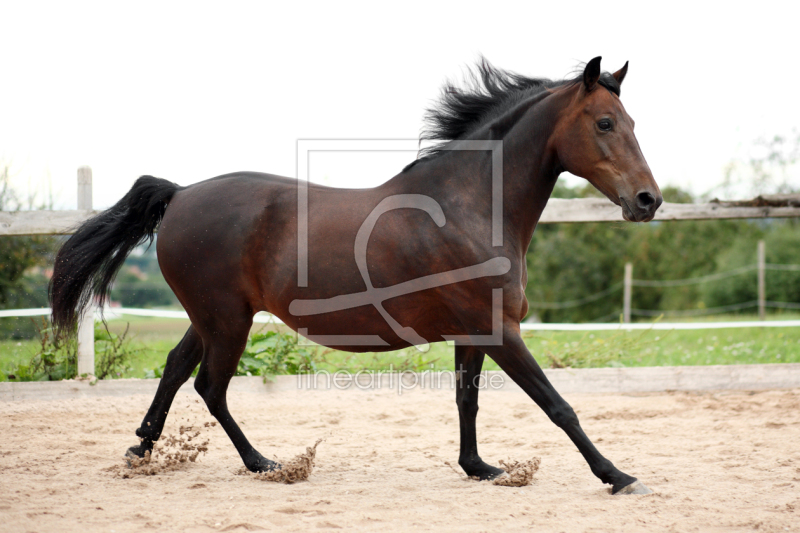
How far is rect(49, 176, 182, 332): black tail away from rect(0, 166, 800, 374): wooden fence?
1309 mm

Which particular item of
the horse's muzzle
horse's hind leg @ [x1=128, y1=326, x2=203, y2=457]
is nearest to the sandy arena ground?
horse's hind leg @ [x1=128, y1=326, x2=203, y2=457]

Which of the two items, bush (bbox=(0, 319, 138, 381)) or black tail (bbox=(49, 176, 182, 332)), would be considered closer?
black tail (bbox=(49, 176, 182, 332))

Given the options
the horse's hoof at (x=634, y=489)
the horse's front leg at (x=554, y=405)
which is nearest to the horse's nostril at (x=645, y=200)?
the horse's front leg at (x=554, y=405)

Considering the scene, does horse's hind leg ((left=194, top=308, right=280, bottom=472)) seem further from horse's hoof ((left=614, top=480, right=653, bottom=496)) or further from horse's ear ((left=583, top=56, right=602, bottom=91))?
horse's ear ((left=583, top=56, right=602, bottom=91))

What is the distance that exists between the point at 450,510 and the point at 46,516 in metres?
1.82

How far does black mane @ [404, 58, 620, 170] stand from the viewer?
3.49 meters

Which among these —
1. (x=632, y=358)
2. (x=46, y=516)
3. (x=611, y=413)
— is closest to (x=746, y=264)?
(x=632, y=358)

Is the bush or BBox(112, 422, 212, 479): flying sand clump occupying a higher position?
the bush

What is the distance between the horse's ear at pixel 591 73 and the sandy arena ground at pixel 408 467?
207 centimetres

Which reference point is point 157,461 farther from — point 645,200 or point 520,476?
point 645,200

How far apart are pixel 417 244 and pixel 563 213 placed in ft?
10.0

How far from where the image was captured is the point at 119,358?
5.79 m

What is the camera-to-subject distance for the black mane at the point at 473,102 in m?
3.49

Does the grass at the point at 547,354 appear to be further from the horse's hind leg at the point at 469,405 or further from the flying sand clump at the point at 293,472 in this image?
the flying sand clump at the point at 293,472
